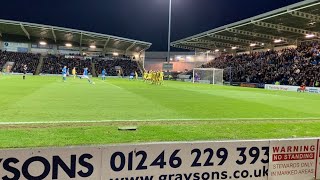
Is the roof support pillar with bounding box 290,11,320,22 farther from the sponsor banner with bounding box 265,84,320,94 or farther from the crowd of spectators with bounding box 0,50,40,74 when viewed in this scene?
the crowd of spectators with bounding box 0,50,40,74

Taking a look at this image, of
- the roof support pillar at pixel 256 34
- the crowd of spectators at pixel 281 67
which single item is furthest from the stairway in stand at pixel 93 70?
the roof support pillar at pixel 256 34

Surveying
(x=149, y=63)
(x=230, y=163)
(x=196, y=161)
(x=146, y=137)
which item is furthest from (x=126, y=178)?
(x=149, y=63)

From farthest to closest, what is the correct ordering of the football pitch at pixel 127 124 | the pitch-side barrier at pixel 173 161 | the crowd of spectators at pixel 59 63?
the crowd of spectators at pixel 59 63
the football pitch at pixel 127 124
the pitch-side barrier at pixel 173 161

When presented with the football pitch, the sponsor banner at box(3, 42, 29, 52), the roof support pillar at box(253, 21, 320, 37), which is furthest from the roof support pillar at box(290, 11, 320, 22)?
the sponsor banner at box(3, 42, 29, 52)

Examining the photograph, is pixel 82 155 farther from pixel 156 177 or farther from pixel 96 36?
pixel 96 36

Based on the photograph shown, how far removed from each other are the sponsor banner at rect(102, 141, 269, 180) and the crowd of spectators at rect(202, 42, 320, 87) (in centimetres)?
4063

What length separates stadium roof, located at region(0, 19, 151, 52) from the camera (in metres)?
72.5

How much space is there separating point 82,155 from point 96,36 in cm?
7835

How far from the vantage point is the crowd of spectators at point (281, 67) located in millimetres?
47622

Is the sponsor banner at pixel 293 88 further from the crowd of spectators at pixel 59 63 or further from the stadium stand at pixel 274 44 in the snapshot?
the crowd of spectators at pixel 59 63

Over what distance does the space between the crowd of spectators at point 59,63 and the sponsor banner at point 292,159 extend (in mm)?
79324

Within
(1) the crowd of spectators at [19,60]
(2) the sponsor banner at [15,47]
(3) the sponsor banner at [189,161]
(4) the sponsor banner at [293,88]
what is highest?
(2) the sponsor banner at [15,47]

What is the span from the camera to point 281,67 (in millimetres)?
56062

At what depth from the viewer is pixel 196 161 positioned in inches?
220
